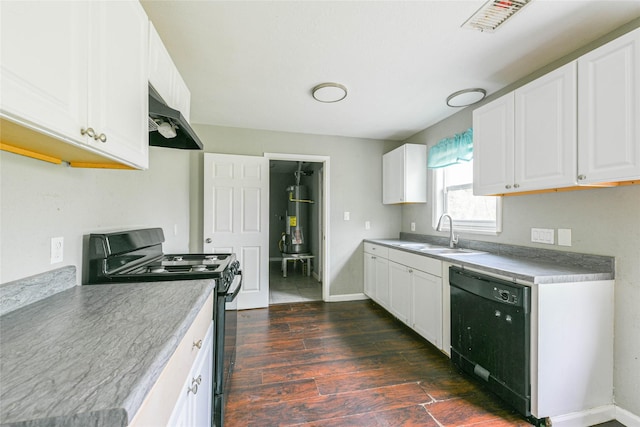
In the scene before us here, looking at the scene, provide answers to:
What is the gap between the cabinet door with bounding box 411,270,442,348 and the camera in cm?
223

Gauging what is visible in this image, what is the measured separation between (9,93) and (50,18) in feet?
0.92

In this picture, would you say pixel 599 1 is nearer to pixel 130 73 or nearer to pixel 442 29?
pixel 442 29

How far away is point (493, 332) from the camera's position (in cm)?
170

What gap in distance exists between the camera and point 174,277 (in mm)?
1402

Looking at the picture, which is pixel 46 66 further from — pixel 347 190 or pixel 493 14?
pixel 347 190

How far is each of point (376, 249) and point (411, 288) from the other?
34.5 inches

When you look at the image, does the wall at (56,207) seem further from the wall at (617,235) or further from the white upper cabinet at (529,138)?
the wall at (617,235)

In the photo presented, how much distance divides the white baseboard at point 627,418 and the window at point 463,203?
1.29 metres

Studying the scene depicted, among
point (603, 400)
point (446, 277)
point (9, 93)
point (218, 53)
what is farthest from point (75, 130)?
point (603, 400)

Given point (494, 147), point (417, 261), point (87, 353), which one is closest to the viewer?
point (87, 353)

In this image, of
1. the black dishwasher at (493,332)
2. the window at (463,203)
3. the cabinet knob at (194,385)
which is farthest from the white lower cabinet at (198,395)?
the window at (463,203)

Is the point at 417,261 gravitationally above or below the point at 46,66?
below

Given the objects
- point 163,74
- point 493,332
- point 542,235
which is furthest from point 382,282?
point 163,74

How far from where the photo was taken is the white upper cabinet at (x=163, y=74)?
1377 mm
